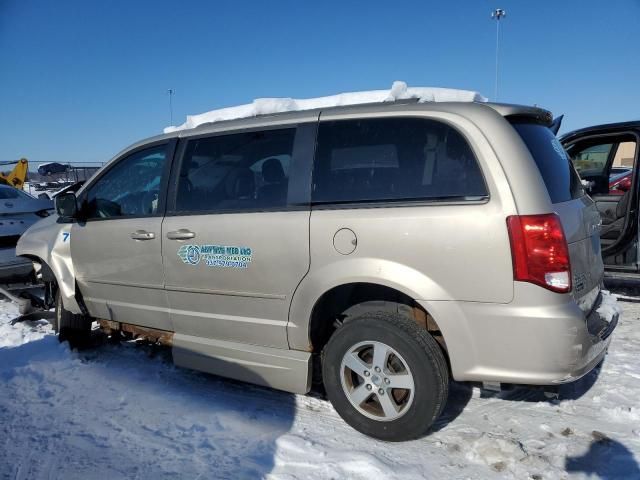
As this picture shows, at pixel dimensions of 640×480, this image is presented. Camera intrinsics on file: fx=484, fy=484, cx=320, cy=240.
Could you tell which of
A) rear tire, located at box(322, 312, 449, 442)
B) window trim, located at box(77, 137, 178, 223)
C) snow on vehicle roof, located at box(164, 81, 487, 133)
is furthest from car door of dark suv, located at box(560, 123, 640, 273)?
window trim, located at box(77, 137, 178, 223)

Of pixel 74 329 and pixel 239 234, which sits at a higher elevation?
pixel 239 234

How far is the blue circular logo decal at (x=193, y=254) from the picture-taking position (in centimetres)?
336

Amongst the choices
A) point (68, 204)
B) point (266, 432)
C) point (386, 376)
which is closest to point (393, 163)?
point (386, 376)

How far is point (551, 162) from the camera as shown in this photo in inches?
111

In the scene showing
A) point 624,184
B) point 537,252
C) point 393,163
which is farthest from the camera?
point 624,184

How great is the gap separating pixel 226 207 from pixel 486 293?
5.90ft

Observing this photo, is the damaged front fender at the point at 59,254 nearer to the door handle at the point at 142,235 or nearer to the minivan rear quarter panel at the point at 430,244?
the door handle at the point at 142,235

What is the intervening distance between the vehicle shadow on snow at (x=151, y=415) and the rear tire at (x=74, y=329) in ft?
0.33

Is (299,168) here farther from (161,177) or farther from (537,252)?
(537,252)

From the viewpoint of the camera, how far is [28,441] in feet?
9.82

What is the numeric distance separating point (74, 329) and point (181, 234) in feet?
6.25

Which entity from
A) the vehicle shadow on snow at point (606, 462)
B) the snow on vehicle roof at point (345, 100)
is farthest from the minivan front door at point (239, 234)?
the vehicle shadow on snow at point (606, 462)

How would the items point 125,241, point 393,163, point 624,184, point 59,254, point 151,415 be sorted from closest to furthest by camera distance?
point 393,163, point 151,415, point 125,241, point 59,254, point 624,184

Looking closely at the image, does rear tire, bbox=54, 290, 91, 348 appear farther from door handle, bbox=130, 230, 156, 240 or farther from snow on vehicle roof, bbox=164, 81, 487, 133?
snow on vehicle roof, bbox=164, 81, 487, 133
